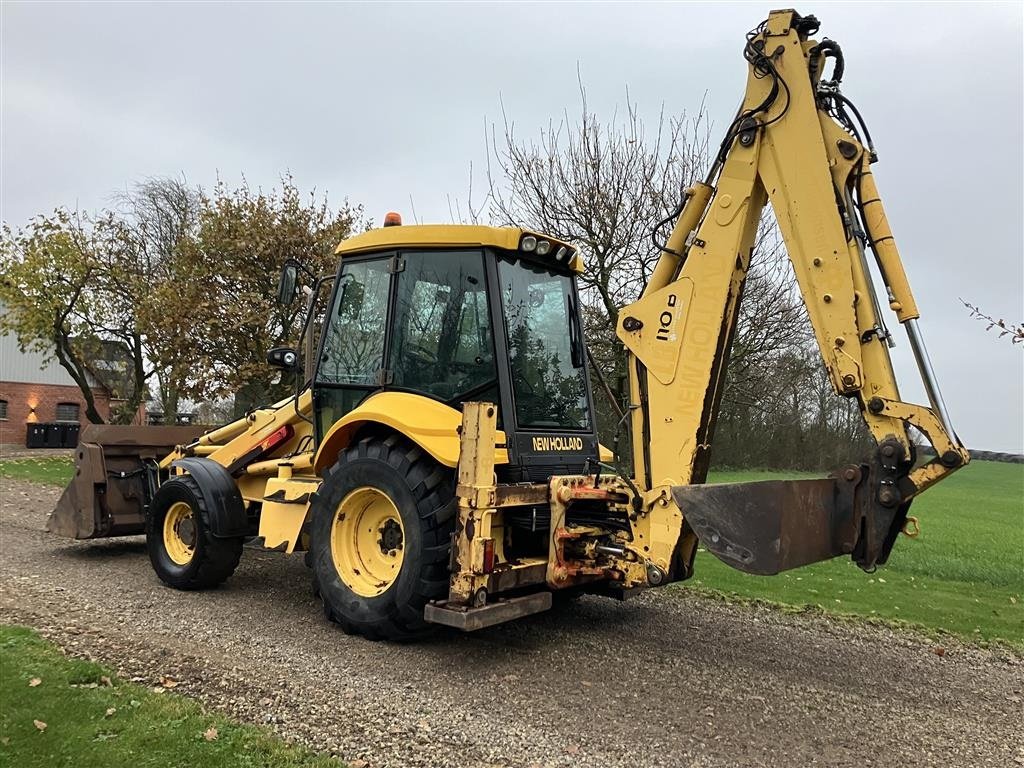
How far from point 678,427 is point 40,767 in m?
3.61

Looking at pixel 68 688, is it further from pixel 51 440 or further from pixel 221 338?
pixel 51 440

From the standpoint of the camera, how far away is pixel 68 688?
164 inches

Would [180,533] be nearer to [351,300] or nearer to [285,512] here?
[285,512]

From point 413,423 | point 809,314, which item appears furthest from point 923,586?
point 413,423

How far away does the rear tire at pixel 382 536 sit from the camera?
4.91 m

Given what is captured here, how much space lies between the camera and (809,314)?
4371 millimetres

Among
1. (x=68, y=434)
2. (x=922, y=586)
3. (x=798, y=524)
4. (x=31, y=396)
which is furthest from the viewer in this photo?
(x=31, y=396)

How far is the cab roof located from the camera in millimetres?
5551

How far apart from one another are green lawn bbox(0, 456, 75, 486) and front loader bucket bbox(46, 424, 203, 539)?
9.73 meters

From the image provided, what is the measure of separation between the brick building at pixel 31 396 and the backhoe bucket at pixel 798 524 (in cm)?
3509

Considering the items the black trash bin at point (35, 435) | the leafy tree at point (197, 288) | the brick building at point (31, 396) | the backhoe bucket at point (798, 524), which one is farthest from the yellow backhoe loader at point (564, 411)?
the brick building at point (31, 396)

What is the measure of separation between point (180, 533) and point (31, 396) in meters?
35.1

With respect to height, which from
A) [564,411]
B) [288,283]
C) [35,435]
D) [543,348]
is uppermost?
[288,283]

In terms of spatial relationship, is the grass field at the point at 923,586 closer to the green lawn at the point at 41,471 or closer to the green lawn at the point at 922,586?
the green lawn at the point at 922,586
